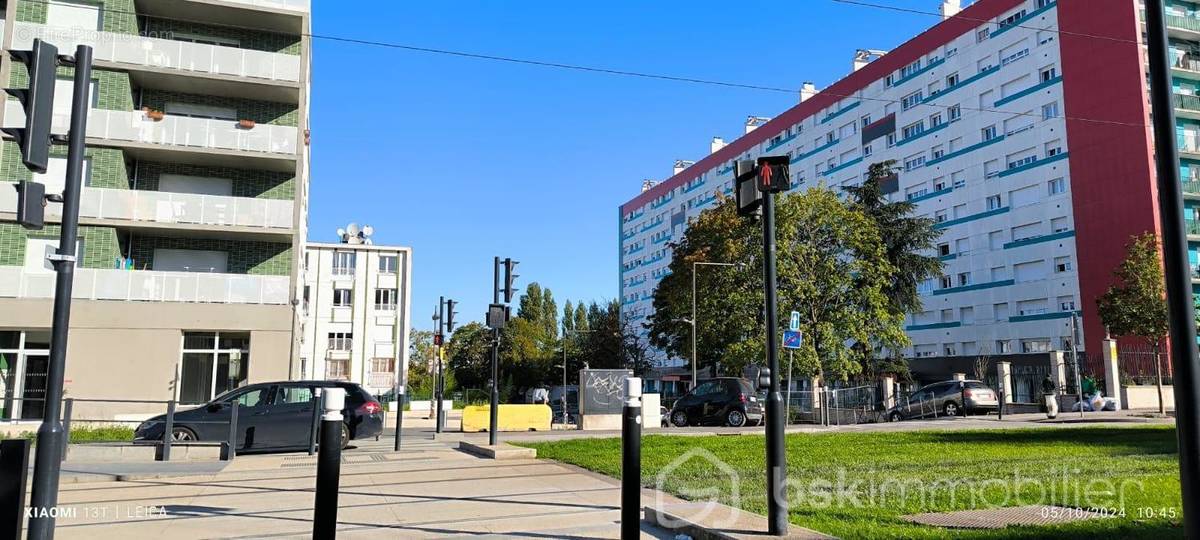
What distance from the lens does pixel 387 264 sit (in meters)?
67.5

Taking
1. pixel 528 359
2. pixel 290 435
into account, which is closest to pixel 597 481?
pixel 290 435

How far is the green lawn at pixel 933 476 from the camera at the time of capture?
6.02 meters

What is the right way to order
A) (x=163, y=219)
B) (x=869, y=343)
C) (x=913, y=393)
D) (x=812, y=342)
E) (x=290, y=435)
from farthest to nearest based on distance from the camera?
(x=869, y=343)
(x=812, y=342)
(x=913, y=393)
(x=163, y=219)
(x=290, y=435)

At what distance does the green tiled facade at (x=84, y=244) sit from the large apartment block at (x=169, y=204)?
39 mm

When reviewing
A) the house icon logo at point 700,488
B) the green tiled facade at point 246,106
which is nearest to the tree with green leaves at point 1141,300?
the house icon logo at point 700,488

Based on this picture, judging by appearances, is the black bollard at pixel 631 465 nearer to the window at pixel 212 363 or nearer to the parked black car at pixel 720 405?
the parked black car at pixel 720 405

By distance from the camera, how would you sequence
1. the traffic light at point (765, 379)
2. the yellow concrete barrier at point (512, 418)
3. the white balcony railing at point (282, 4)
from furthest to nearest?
the white balcony railing at point (282, 4) → the yellow concrete barrier at point (512, 418) → the traffic light at point (765, 379)

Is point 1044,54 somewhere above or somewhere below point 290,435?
above

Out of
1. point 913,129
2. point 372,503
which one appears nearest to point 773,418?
point 372,503

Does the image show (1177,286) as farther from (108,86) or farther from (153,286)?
(108,86)

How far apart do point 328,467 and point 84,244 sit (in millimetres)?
24079

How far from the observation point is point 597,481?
9805 mm

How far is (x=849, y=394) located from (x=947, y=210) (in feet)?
103

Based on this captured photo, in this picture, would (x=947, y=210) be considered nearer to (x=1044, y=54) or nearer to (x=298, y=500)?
(x=1044, y=54)
